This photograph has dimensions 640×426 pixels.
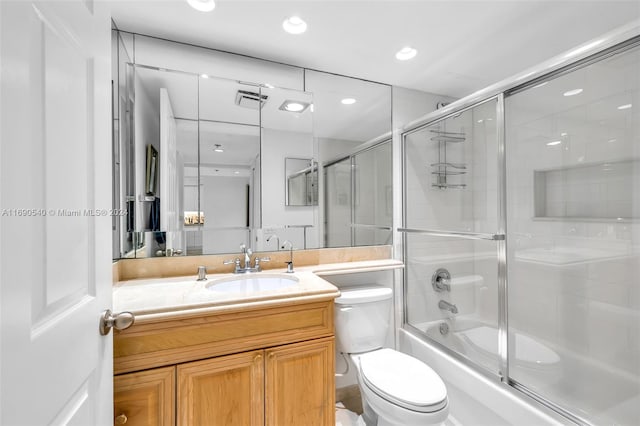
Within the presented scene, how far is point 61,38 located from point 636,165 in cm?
218

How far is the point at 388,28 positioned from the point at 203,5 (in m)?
0.93

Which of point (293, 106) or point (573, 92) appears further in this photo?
point (293, 106)

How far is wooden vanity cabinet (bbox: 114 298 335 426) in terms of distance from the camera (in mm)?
1082

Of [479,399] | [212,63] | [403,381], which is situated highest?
[212,63]

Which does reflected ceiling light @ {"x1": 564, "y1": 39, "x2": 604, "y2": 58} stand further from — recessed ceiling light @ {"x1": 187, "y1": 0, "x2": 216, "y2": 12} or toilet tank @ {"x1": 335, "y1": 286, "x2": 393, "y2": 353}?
recessed ceiling light @ {"x1": 187, "y1": 0, "x2": 216, "y2": 12}

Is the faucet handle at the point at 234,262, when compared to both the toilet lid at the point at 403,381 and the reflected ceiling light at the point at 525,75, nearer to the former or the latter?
the toilet lid at the point at 403,381

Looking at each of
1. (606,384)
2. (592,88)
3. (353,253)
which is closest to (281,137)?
(353,253)

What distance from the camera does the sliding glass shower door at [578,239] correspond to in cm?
136

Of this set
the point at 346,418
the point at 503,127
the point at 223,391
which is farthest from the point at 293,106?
the point at 346,418

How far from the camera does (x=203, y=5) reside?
1319 mm

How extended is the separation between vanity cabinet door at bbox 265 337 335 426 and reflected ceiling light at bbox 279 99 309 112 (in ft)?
4.52

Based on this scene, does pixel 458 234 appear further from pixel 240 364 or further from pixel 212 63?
pixel 212 63

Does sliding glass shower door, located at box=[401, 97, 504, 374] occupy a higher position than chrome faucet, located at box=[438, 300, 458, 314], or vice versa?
sliding glass shower door, located at box=[401, 97, 504, 374]

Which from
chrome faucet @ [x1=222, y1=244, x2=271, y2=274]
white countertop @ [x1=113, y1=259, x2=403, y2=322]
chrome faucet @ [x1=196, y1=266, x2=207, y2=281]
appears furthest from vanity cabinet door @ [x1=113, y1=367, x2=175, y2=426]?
chrome faucet @ [x1=222, y1=244, x2=271, y2=274]
